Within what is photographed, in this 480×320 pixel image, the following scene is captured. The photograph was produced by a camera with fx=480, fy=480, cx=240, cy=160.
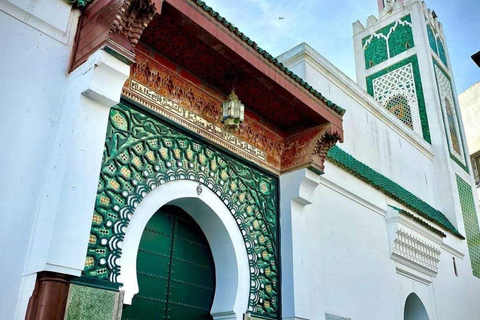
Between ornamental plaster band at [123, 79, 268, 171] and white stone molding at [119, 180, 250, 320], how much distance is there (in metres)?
Answer: 0.50

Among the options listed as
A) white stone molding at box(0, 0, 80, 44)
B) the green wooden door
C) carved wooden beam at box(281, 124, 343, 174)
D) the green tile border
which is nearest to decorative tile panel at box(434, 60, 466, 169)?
the green tile border

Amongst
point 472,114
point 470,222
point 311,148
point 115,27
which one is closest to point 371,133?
point 311,148

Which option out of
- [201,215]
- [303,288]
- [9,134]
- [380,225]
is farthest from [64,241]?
[380,225]

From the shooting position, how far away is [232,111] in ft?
13.6

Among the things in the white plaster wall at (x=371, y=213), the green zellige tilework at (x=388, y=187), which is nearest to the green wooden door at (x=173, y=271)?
the white plaster wall at (x=371, y=213)

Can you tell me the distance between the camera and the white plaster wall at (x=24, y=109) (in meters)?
2.68

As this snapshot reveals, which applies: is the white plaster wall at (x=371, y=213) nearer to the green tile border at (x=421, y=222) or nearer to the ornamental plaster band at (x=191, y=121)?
the green tile border at (x=421, y=222)

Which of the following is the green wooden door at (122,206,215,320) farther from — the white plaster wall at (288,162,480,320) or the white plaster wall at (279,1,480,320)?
the white plaster wall at (288,162,480,320)

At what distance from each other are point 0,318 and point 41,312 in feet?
0.66

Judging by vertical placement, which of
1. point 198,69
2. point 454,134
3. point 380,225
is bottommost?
point 380,225

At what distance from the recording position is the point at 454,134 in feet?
31.7

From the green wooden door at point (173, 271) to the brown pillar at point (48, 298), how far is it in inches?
31.2

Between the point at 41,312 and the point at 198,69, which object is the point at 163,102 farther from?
the point at 41,312

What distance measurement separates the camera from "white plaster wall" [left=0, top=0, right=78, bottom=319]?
2.68 metres
